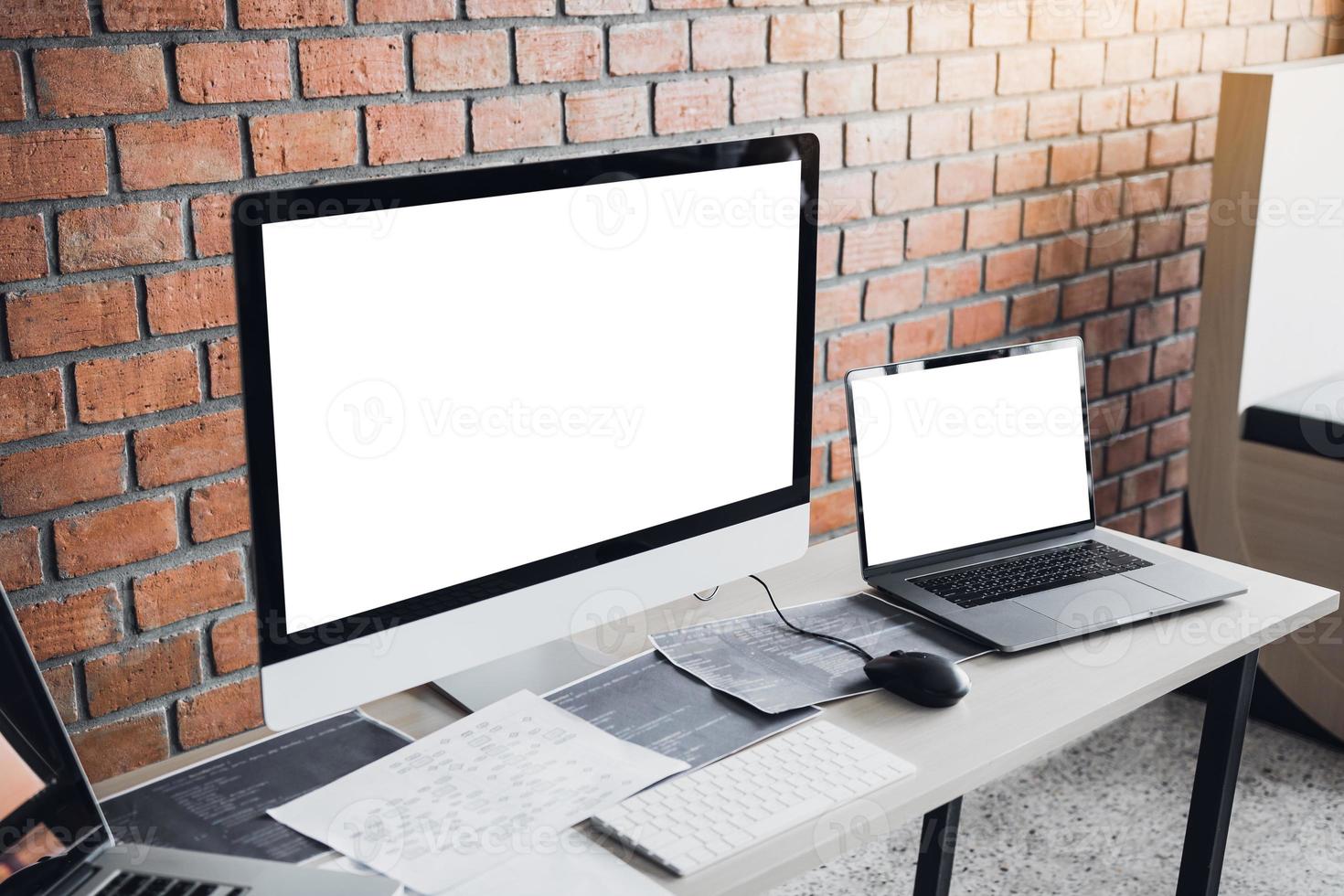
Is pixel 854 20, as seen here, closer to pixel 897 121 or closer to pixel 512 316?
pixel 897 121

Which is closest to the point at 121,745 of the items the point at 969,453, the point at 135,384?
the point at 135,384

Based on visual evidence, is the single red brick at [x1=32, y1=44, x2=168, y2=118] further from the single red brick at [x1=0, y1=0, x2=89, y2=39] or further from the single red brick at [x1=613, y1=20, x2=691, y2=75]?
the single red brick at [x1=613, y1=20, x2=691, y2=75]

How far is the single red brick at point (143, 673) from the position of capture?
1424 millimetres

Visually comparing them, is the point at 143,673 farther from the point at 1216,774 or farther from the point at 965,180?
the point at 965,180

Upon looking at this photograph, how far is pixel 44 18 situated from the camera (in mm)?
1250

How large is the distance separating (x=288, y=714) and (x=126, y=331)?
580 mm

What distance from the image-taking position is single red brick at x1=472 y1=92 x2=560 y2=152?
1618mm

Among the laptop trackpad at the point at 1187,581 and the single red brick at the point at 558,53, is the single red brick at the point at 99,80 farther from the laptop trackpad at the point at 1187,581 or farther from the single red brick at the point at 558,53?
the laptop trackpad at the point at 1187,581

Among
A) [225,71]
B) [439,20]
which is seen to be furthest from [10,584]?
[439,20]

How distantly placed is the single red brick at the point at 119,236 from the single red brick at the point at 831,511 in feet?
3.74

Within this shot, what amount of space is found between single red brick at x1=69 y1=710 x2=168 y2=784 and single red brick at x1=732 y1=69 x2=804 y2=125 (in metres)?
1.17

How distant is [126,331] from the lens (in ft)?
4.51

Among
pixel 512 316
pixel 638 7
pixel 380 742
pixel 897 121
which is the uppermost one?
pixel 638 7

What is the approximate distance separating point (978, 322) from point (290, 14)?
138 cm
